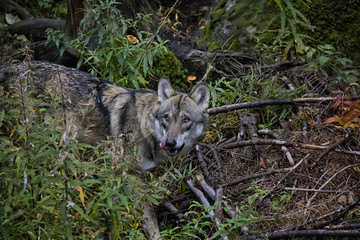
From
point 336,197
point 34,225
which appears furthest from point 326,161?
point 34,225

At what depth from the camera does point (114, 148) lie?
2801 mm

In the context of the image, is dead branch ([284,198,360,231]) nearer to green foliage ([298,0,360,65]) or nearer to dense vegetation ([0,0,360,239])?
dense vegetation ([0,0,360,239])

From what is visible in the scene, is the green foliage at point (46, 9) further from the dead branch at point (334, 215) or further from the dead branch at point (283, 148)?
the dead branch at point (334, 215)

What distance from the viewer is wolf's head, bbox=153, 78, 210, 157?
4.40m

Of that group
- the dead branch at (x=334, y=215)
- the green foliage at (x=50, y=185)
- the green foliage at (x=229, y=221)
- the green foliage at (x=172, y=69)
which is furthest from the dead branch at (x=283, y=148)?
the green foliage at (x=50, y=185)

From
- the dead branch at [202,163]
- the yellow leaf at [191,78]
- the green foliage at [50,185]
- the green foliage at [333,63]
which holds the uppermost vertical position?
the green foliage at [50,185]

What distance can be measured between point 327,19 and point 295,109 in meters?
2.30

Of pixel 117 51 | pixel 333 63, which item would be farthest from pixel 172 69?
pixel 333 63

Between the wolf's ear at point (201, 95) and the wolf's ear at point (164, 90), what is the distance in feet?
0.88

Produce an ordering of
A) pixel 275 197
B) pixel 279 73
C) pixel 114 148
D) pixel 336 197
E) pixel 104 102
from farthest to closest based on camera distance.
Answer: pixel 279 73 < pixel 104 102 < pixel 275 197 < pixel 336 197 < pixel 114 148

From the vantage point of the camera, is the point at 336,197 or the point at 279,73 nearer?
the point at 336,197

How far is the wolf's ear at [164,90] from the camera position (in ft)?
15.5

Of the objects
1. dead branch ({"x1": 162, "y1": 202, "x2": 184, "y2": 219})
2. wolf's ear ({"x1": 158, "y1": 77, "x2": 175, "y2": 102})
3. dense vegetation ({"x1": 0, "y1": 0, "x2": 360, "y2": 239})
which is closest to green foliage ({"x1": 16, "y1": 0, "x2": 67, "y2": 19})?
dense vegetation ({"x1": 0, "y1": 0, "x2": 360, "y2": 239})

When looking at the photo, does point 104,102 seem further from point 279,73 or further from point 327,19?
point 327,19
